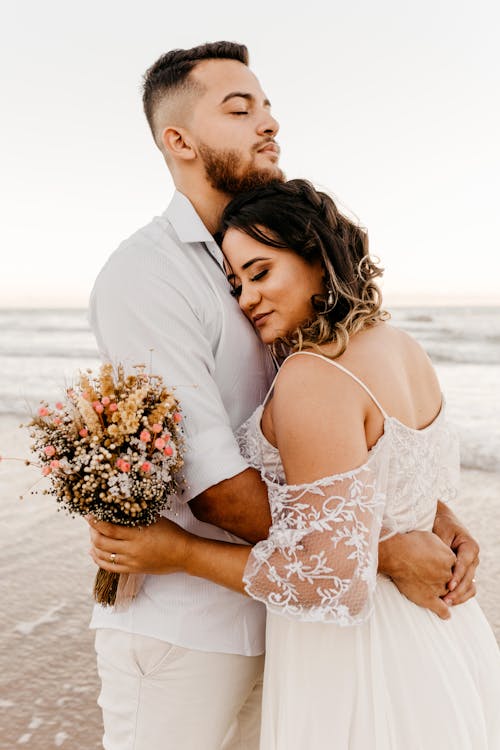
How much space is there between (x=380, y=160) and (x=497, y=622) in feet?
48.6

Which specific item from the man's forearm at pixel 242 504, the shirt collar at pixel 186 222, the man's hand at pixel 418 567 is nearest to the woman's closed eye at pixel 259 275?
the shirt collar at pixel 186 222

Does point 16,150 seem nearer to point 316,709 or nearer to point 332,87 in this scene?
point 332,87

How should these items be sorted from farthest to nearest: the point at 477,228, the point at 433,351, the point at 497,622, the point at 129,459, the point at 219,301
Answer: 1. the point at 477,228
2. the point at 433,351
3. the point at 497,622
4. the point at 219,301
5. the point at 129,459

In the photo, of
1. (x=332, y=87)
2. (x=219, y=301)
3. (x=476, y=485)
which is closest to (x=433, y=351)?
(x=332, y=87)

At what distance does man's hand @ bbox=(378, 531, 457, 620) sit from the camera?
6.31 ft

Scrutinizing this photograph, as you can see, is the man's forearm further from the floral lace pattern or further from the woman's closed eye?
the woman's closed eye

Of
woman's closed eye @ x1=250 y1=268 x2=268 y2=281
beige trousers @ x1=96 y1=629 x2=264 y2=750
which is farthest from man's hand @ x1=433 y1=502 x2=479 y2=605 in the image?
woman's closed eye @ x1=250 y1=268 x2=268 y2=281

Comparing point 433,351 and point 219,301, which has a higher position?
point 219,301

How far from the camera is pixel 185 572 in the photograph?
200 centimetres

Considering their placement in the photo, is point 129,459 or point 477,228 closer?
point 129,459

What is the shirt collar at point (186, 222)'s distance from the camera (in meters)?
2.29

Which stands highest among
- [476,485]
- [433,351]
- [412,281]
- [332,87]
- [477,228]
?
[332,87]

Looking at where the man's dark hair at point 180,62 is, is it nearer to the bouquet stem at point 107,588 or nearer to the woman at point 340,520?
the woman at point 340,520

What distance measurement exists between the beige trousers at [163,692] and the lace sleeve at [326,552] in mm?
472
